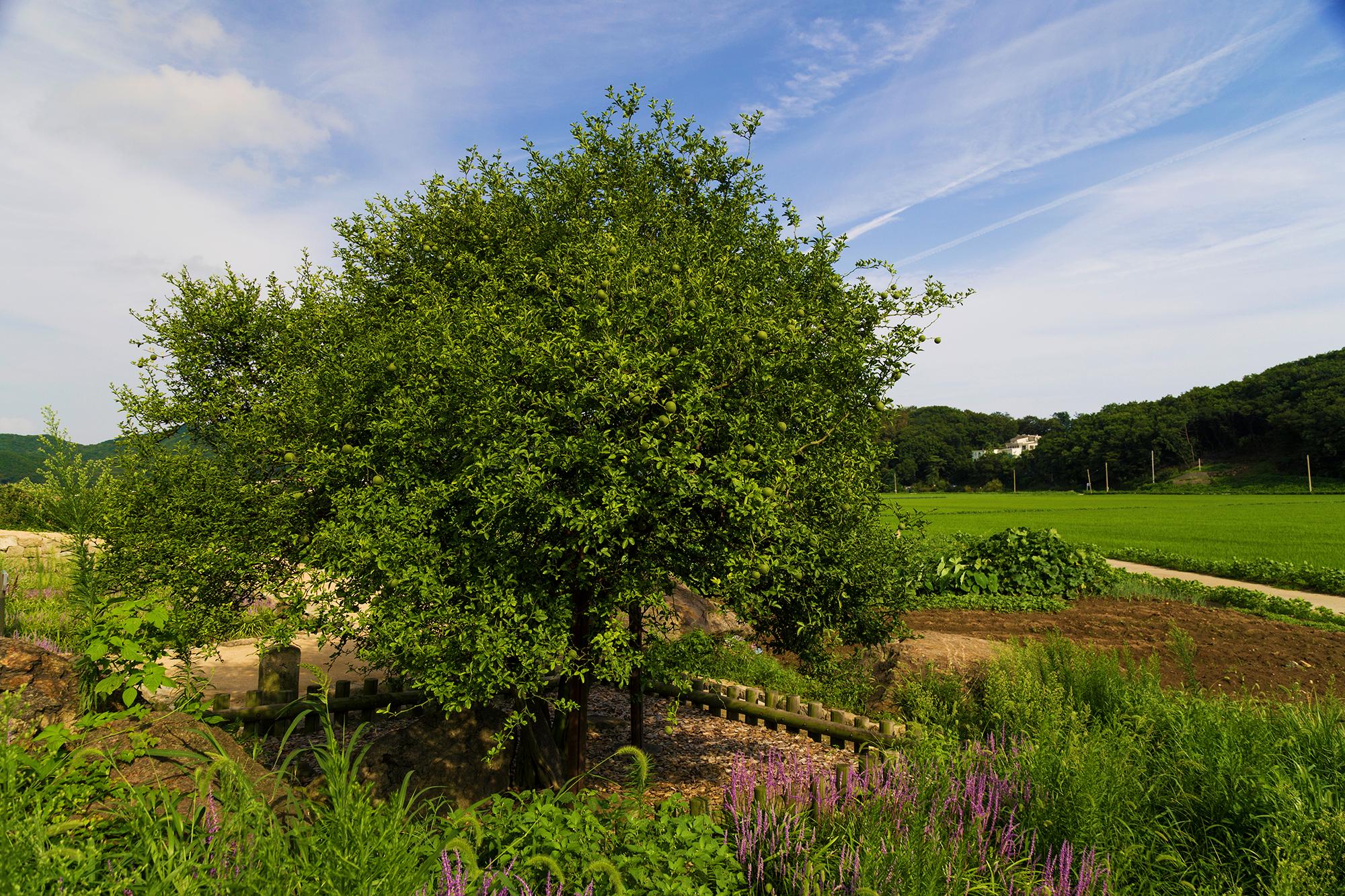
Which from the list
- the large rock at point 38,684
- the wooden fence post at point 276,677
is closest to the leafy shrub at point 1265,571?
the wooden fence post at point 276,677

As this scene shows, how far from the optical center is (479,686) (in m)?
5.58

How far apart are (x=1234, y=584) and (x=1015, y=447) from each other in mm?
164844

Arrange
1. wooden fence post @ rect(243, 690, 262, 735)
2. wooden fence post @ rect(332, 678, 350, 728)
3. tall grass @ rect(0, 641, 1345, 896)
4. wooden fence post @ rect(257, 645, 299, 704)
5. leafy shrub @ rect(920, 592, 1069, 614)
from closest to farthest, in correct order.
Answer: tall grass @ rect(0, 641, 1345, 896), wooden fence post @ rect(243, 690, 262, 735), wooden fence post @ rect(257, 645, 299, 704), wooden fence post @ rect(332, 678, 350, 728), leafy shrub @ rect(920, 592, 1069, 614)

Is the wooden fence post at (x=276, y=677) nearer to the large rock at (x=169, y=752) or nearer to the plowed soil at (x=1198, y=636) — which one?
the large rock at (x=169, y=752)

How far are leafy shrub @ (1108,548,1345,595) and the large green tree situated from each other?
19966mm

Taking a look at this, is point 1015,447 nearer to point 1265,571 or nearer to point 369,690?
point 1265,571

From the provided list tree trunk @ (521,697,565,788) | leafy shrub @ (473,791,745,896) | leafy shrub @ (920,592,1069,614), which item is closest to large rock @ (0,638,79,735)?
leafy shrub @ (473,791,745,896)

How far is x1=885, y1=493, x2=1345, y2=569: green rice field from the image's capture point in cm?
2794

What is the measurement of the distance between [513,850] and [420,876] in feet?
2.63

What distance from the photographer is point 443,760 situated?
787 cm

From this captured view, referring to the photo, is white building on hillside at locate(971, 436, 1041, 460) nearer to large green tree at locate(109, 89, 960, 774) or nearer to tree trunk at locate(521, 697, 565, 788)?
large green tree at locate(109, 89, 960, 774)

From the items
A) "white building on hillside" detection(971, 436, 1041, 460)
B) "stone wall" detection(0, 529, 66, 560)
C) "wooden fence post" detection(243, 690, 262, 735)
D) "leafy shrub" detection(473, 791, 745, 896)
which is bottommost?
"wooden fence post" detection(243, 690, 262, 735)

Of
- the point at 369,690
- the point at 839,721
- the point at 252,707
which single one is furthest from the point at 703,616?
A: the point at 252,707

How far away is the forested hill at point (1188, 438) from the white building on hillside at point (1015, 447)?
2291mm
